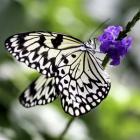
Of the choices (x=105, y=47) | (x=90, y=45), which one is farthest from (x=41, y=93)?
(x=105, y=47)

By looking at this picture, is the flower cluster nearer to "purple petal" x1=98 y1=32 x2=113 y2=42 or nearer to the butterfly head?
"purple petal" x1=98 y1=32 x2=113 y2=42

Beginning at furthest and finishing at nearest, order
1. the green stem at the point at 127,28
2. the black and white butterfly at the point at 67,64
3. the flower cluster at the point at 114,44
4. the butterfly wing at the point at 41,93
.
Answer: the butterfly wing at the point at 41,93 → the black and white butterfly at the point at 67,64 → the flower cluster at the point at 114,44 → the green stem at the point at 127,28

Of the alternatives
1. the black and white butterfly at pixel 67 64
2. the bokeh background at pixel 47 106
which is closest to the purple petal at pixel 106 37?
the black and white butterfly at pixel 67 64

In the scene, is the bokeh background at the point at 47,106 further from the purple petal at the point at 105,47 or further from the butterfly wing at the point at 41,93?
the purple petal at the point at 105,47

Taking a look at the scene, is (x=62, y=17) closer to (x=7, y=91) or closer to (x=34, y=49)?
(x=7, y=91)

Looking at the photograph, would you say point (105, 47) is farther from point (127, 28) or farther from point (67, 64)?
point (67, 64)

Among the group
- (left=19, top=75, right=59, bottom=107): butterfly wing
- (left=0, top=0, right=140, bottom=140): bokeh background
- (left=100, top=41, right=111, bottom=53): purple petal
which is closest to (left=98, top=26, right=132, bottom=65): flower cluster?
(left=100, top=41, right=111, bottom=53): purple petal
